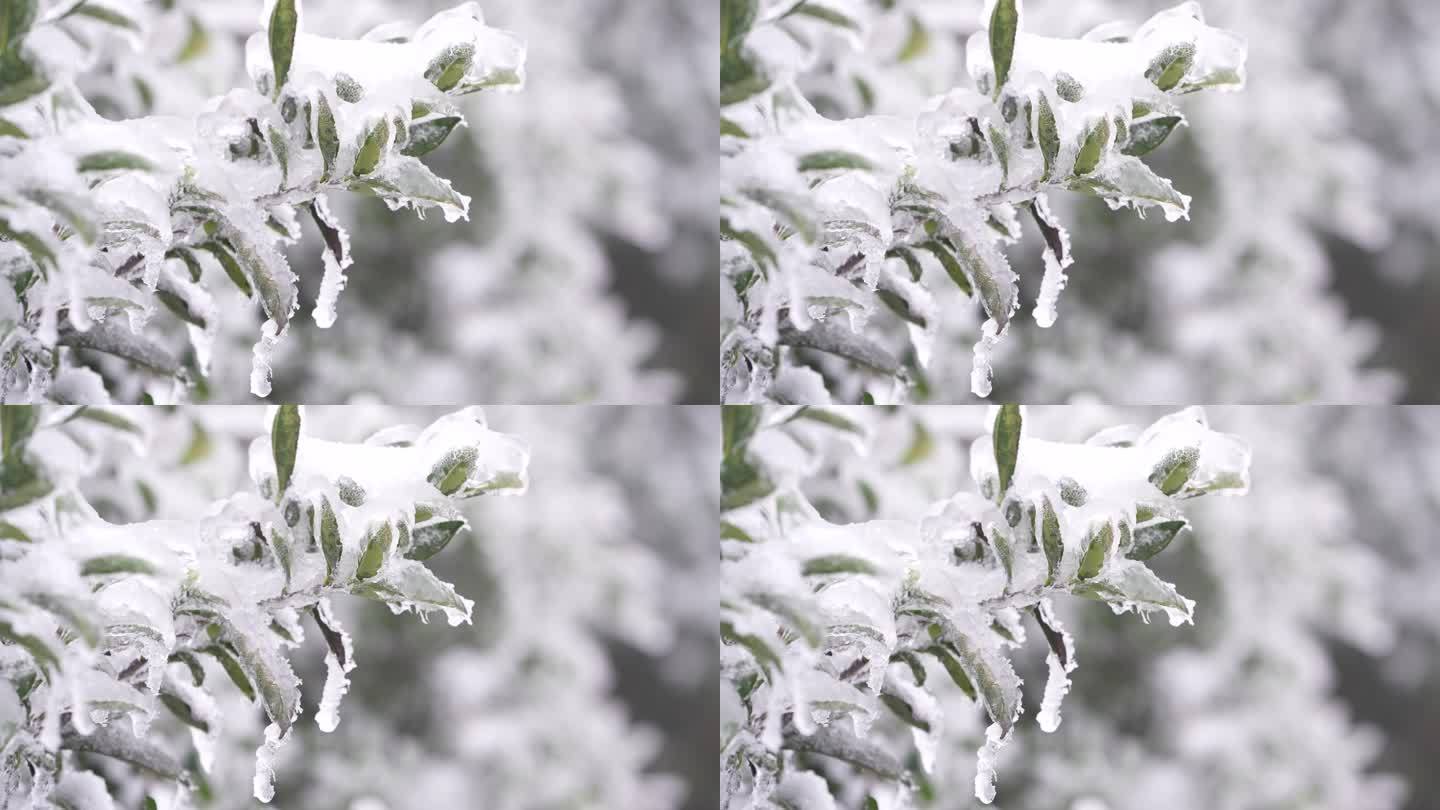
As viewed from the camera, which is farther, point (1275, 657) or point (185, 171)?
point (1275, 657)

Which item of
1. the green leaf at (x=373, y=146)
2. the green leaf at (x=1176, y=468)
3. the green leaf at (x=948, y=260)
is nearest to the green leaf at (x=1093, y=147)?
the green leaf at (x=948, y=260)

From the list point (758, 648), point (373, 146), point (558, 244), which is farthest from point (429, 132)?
point (558, 244)

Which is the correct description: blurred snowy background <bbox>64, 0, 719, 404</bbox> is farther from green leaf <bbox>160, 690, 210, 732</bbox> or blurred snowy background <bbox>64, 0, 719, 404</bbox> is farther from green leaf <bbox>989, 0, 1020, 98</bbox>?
green leaf <bbox>989, 0, 1020, 98</bbox>

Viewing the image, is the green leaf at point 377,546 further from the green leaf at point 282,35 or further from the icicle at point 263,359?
the green leaf at point 282,35

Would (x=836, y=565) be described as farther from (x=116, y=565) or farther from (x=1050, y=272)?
(x=116, y=565)

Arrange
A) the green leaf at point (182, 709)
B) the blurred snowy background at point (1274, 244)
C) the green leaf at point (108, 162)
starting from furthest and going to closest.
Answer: the blurred snowy background at point (1274, 244)
the green leaf at point (182, 709)
the green leaf at point (108, 162)

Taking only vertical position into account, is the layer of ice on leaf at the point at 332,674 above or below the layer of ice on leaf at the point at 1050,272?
below

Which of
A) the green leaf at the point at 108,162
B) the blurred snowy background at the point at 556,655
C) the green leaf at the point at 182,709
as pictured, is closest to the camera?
the green leaf at the point at 108,162
